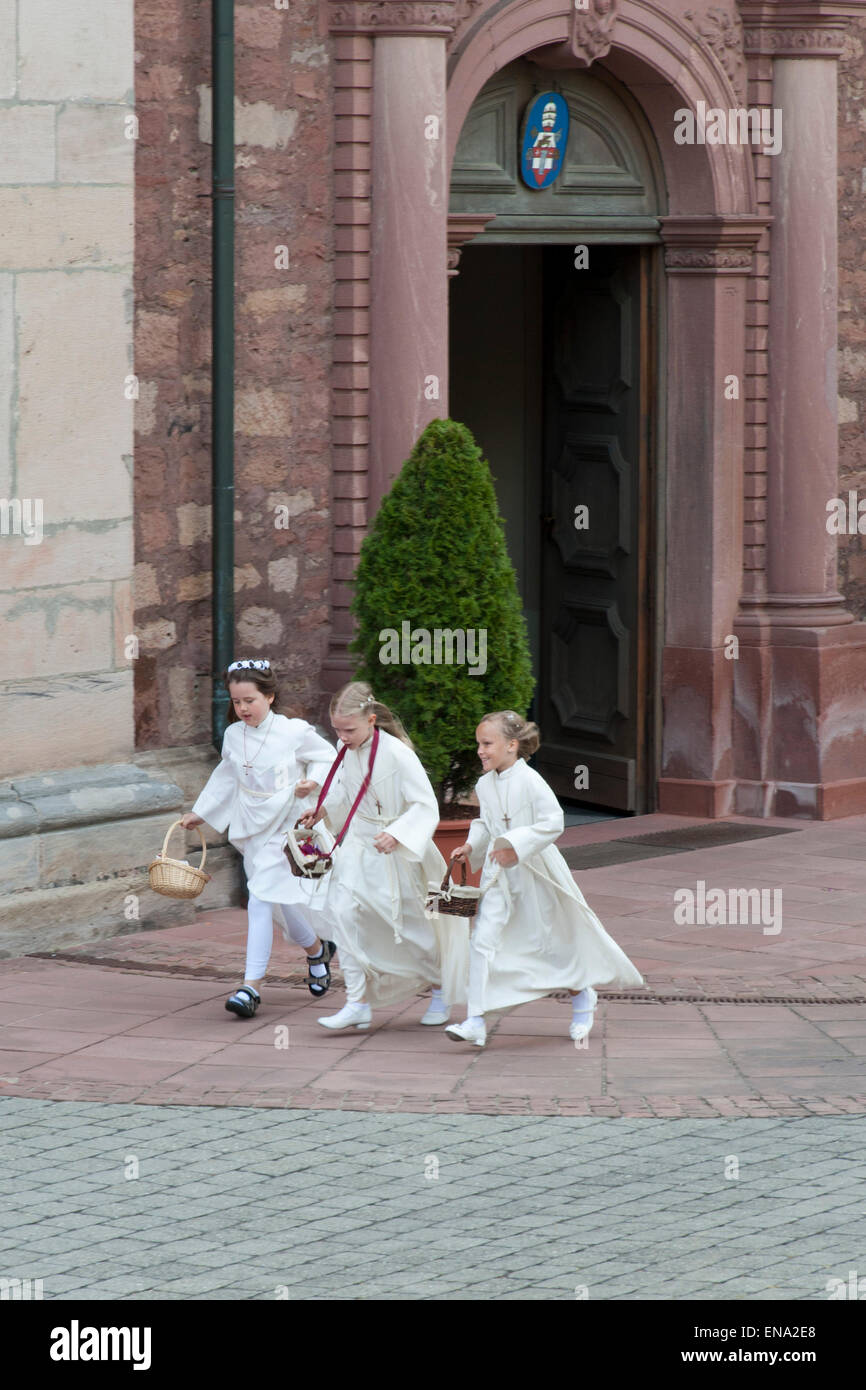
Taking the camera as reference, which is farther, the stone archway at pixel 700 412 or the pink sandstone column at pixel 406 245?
the stone archway at pixel 700 412

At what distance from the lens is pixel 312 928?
27.7 ft

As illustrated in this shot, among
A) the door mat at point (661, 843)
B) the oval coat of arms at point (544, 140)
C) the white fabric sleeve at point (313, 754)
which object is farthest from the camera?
the oval coat of arms at point (544, 140)

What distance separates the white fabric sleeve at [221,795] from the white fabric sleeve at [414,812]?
70cm

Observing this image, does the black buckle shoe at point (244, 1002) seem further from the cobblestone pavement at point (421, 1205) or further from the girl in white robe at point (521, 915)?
the cobblestone pavement at point (421, 1205)

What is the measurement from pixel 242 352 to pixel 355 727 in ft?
9.58

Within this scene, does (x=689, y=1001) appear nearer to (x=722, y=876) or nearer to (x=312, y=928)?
(x=312, y=928)

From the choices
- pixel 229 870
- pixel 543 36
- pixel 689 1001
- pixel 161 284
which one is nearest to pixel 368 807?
Result: pixel 689 1001

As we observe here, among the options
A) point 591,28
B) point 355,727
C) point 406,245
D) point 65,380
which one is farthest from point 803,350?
point 355,727

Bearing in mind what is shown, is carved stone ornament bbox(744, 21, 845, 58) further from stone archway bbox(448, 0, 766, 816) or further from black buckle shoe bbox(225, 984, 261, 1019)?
black buckle shoe bbox(225, 984, 261, 1019)

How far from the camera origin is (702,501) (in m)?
12.5

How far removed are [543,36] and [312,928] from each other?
5029 millimetres

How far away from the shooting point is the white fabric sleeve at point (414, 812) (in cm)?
791

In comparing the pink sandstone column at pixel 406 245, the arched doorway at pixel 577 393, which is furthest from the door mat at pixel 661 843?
the pink sandstone column at pixel 406 245

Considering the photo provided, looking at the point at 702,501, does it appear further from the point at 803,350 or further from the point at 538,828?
the point at 538,828
